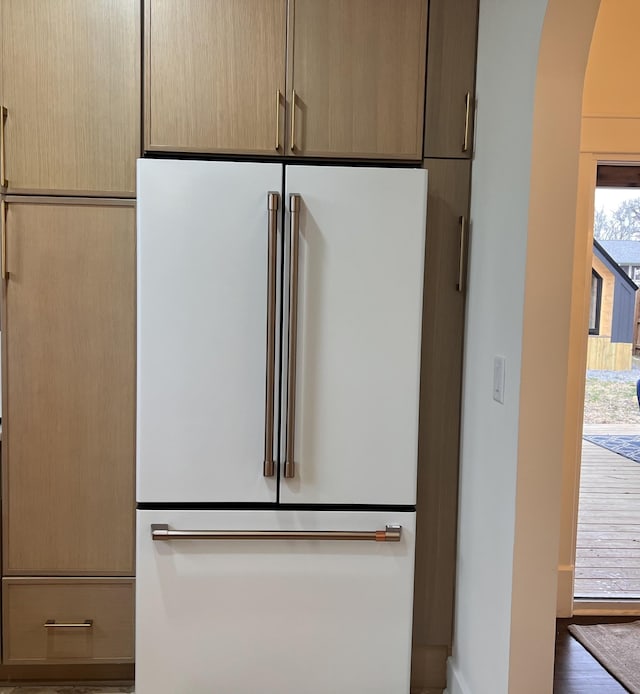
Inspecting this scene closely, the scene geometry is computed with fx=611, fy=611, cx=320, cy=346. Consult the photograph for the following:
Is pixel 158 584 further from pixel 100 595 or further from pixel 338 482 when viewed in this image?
pixel 338 482

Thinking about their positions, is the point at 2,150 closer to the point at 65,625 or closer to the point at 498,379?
the point at 65,625

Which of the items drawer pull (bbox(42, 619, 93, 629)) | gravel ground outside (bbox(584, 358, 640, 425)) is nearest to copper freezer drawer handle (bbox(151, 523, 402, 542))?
drawer pull (bbox(42, 619, 93, 629))

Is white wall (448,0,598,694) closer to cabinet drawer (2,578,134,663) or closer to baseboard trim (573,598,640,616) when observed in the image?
cabinet drawer (2,578,134,663)

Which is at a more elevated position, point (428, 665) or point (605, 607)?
point (428, 665)

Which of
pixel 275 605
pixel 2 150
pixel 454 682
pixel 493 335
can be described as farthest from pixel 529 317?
pixel 2 150

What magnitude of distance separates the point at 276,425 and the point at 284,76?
3.57 ft

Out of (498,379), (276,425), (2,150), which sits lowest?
(276,425)

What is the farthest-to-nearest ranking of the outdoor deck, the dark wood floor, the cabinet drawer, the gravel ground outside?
the gravel ground outside
the outdoor deck
the dark wood floor
the cabinet drawer

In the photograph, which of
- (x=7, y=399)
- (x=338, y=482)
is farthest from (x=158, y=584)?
(x=7, y=399)

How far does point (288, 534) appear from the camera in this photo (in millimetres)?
1912

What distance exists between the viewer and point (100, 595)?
2.05 metres

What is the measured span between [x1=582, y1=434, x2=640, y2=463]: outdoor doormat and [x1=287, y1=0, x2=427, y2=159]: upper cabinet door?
4.91 m

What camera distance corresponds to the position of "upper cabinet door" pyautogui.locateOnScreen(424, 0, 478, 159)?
1938mm

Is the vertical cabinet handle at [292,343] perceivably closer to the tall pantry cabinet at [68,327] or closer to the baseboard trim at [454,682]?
the tall pantry cabinet at [68,327]
